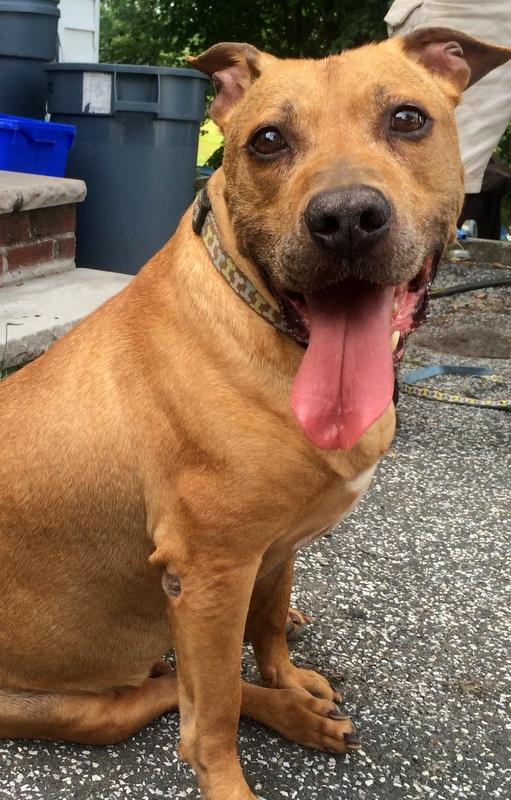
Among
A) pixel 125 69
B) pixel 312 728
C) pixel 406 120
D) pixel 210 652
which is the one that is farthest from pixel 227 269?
pixel 125 69

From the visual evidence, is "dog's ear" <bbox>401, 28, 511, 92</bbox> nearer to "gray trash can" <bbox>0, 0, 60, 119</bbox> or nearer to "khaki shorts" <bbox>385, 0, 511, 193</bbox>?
"khaki shorts" <bbox>385, 0, 511, 193</bbox>

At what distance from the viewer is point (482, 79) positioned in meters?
5.49

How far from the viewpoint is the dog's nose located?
1733 mm

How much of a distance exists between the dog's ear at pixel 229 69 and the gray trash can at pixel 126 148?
11.2 feet

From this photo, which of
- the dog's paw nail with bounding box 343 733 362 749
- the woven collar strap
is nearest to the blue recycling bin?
the woven collar strap

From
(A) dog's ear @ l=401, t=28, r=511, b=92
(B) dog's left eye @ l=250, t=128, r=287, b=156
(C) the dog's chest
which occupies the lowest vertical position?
(C) the dog's chest

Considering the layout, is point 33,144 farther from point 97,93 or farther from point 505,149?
point 505,149

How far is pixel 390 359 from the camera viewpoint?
1958 millimetres

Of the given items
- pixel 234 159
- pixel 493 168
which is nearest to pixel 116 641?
pixel 234 159

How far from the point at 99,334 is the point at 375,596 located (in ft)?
4.80

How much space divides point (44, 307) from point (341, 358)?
2821mm

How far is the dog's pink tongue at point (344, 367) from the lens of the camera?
1.91 metres

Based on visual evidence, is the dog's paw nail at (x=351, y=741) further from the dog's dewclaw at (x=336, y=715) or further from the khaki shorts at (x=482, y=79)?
the khaki shorts at (x=482, y=79)

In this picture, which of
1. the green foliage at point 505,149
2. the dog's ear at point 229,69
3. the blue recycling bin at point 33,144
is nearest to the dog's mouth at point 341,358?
the dog's ear at point 229,69
